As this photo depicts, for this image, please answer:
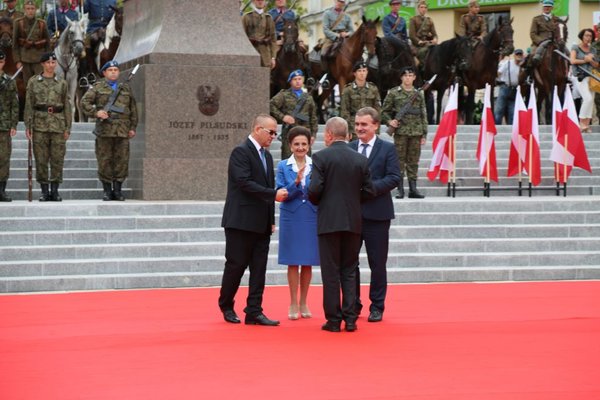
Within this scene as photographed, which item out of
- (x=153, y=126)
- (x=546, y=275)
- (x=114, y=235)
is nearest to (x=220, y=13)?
(x=153, y=126)

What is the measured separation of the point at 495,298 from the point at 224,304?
333cm

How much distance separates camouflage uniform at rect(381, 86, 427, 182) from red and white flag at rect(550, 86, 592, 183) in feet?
8.83

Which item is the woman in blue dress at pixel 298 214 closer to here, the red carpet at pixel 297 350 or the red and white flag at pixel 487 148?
the red carpet at pixel 297 350

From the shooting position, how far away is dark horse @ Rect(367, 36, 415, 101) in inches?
1013

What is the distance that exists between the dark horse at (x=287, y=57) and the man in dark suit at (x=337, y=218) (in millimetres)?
14726

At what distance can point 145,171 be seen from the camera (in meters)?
18.0

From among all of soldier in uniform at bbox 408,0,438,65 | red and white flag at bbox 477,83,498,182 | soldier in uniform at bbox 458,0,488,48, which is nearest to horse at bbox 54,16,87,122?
soldier in uniform at bbox 408,0,438,65

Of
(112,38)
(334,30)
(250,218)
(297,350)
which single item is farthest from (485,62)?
(297,350)

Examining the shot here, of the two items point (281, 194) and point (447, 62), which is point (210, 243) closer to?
point (281, 194)

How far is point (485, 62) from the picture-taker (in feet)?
86.9

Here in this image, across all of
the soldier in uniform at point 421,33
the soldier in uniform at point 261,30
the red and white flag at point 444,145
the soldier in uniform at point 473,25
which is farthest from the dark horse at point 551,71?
the soldier in uniform at point 261,30

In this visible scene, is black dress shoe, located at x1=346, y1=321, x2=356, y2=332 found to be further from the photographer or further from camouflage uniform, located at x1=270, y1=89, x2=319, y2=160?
the photographer

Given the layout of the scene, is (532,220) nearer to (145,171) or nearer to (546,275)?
(546,275)

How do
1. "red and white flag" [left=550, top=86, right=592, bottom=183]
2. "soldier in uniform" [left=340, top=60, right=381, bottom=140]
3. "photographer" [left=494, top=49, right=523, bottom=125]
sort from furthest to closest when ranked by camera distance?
"photographer" [left=494, top=49, right=523, bottom=125], "red and white flag" [left=550, top=86, right=592, bottom=183], "soldier in uniform" [left=340, top=60, right=381, bottom=140]
